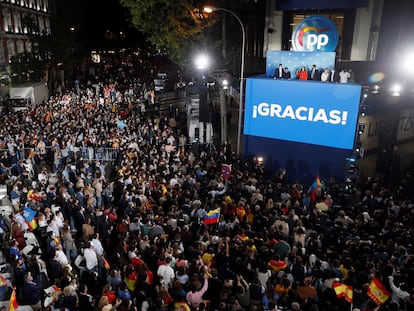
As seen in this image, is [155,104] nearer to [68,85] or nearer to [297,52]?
[297,52]

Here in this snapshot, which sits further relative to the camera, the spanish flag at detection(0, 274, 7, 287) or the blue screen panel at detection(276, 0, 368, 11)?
the blue screen panel at detection(276, 0, 368, 11)

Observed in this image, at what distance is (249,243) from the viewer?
28.3 feet

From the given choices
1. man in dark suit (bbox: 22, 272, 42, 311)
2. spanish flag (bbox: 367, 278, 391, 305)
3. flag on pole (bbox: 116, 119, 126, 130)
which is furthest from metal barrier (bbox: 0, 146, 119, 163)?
spanish flag (bbox: 367, 278, 391, 305)

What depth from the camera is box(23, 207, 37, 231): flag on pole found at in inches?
400

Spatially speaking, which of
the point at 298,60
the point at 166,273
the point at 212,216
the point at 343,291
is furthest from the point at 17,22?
the point at 343,291

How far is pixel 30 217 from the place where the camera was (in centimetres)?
1021

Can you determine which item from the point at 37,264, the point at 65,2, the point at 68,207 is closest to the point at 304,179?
the point at 68,207

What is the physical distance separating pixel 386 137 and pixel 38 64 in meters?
34.0

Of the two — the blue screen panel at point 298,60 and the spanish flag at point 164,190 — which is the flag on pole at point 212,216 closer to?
the spanish flag at point 164,190

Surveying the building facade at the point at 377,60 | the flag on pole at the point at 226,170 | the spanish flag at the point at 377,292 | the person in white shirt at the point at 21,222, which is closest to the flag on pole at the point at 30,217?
the person in white shirt at the point at 21,222

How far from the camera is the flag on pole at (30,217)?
1015cm

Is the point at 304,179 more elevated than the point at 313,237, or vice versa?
the point at 313,237

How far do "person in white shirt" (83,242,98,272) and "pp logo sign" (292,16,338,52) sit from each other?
36.8ft

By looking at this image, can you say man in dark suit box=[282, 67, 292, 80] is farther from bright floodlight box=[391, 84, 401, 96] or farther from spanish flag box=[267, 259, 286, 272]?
spanish flag box=[267, 259, 286, 272]
